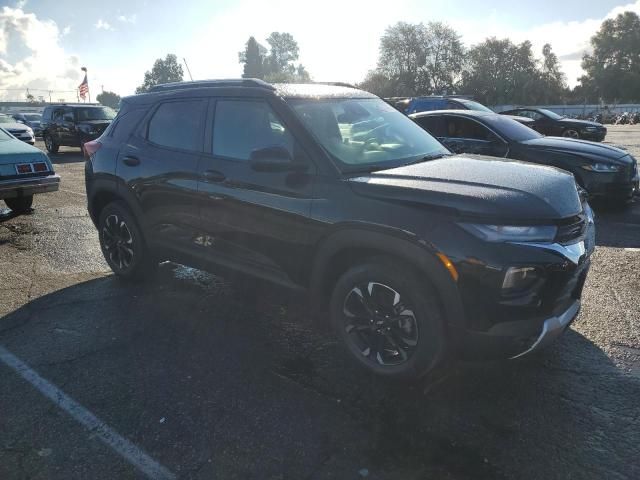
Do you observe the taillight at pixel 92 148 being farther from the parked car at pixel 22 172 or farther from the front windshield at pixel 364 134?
the parked car at pixel 22 172

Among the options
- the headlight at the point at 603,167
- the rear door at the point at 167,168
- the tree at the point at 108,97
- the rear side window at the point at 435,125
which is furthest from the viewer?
the tree at the point at 108,97

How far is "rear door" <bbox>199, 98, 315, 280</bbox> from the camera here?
340 centimetres

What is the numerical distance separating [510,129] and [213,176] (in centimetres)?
607

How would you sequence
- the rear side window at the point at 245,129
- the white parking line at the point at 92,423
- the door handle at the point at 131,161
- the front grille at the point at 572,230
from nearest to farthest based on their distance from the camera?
1. the white parking line at the point at 92,423
2. the front grille at the point at 572,230
3. the rear side window at the point at 245,129
4. the door handle at the point at 131,161

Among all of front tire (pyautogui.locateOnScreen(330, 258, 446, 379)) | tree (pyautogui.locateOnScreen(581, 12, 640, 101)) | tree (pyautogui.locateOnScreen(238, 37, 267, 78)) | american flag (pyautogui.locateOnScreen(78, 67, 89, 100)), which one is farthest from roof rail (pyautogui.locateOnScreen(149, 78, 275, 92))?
tree (pyautogui.locateOnScreen(238, 37, 267, 78))

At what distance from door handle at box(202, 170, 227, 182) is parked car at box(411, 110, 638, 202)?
5.42m

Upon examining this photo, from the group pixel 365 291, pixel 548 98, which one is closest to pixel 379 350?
pixel 365 291

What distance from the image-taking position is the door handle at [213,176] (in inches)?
151

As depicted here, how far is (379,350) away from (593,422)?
1.24 m

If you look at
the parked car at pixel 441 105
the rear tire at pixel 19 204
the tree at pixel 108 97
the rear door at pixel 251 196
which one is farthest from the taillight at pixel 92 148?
the tree at pixel 108 97

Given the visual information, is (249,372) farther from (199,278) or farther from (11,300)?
(11,300)

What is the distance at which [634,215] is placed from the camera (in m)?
7.54

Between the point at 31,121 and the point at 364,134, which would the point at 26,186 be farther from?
the point at 31,121

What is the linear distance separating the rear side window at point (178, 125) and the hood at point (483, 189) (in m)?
1.68
